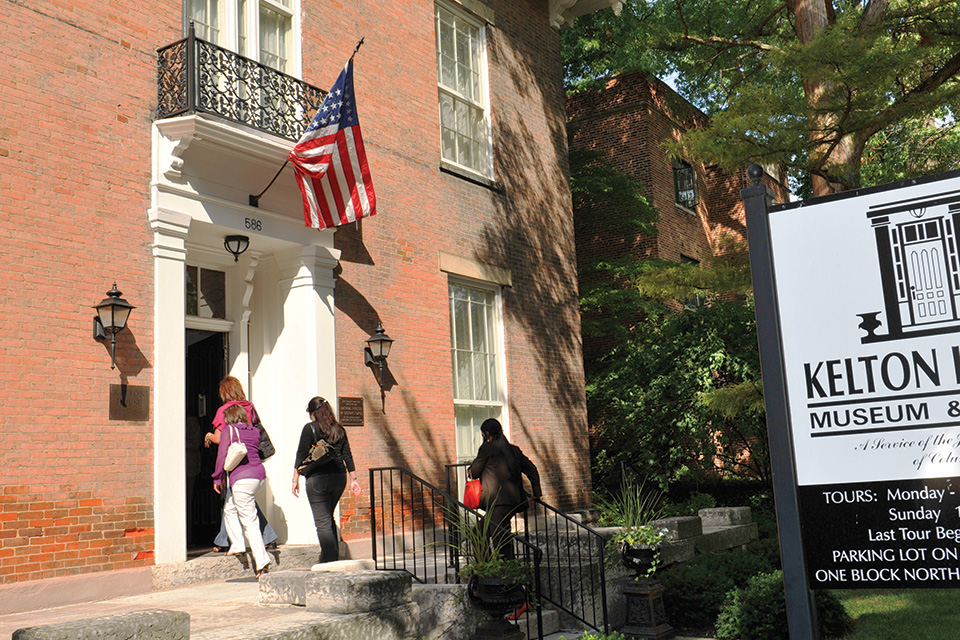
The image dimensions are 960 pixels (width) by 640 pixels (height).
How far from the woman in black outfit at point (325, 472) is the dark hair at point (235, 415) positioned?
1.86 ft

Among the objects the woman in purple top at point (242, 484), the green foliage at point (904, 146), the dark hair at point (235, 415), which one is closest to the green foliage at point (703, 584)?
the woman in purple top at point (242, 484)

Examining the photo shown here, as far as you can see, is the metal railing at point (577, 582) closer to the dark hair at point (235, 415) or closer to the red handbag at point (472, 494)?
the red handbag at point (472, 494)

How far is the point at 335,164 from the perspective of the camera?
30.2ft

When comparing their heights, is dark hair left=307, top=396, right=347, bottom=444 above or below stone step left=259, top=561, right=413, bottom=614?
above

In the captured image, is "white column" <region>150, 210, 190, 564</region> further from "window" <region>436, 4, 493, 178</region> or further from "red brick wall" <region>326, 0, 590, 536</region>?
"window" <region>436, 4, 493, 178</region>

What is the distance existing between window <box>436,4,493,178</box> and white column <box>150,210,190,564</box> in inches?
199

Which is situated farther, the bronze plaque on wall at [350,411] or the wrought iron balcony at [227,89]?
the bronze plaque on wall at [350,411]

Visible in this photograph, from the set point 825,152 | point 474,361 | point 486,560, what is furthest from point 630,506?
point 825,152

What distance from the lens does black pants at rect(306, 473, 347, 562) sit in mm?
8227

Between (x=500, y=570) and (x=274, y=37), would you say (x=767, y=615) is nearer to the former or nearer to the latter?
(x=500, y=570)

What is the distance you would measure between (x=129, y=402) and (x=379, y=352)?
3.30m

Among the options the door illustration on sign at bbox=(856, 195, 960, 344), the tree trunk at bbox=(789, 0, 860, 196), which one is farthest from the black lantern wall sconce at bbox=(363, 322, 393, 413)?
the door illustration on sign at bbox=(856, 195, 960, 344)

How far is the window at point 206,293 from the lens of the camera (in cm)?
964

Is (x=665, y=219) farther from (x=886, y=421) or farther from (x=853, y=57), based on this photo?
(x=886, y=421)
